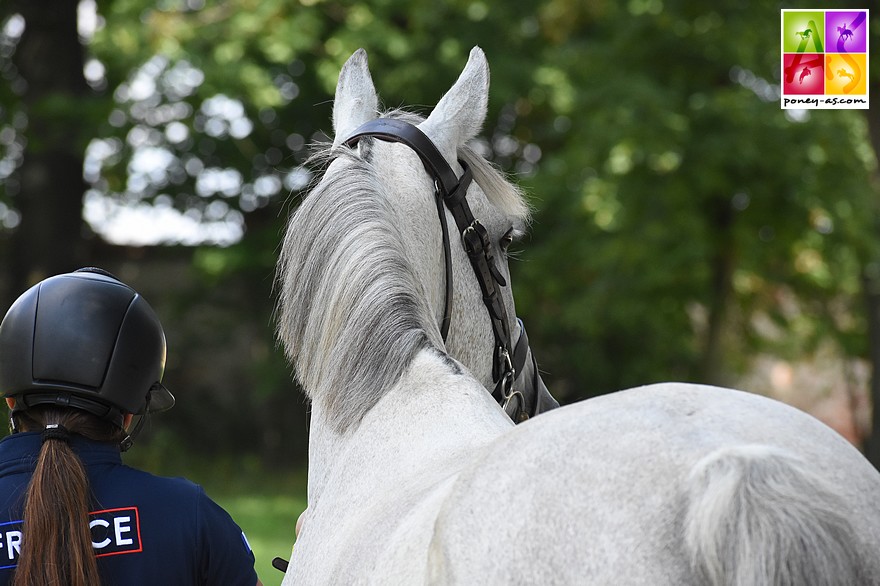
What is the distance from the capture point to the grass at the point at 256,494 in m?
9.21

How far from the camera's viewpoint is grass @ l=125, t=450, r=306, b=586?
921cm

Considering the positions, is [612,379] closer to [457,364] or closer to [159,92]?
[159,92]

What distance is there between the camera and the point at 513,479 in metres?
1.47

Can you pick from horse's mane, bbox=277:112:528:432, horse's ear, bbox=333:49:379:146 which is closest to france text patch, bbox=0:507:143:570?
horse's mane, bbox=277:112:528:432

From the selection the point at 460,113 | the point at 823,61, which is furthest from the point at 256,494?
the point at 460,113

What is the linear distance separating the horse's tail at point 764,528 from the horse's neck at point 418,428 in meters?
0.72

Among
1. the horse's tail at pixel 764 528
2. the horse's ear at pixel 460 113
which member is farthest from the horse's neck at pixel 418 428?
the horse's ear at pixel 460 113

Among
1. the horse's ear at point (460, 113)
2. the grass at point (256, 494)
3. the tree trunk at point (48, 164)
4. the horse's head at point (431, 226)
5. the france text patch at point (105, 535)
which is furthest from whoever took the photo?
the tree trunk at point (48, 164)

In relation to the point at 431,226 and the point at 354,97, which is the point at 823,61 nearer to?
the point at 354,97

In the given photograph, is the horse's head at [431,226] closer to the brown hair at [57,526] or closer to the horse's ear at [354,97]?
the horse's ear at [354,97]

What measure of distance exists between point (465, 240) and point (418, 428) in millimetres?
795

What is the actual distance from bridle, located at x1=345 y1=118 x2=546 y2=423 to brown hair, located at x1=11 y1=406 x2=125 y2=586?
44.1 inches

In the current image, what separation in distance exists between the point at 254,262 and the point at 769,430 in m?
12.5

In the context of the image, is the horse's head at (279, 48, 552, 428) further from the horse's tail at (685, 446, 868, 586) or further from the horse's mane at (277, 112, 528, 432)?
the horse's tail at (685, 446, 868, 586)
